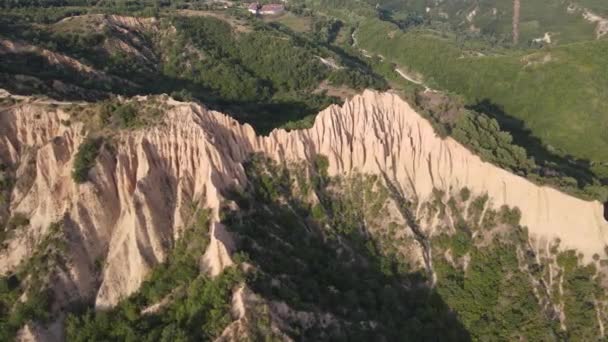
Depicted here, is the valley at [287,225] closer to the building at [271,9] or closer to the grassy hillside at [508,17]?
the building at [271,9]

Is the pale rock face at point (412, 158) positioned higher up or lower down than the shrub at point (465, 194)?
higher up

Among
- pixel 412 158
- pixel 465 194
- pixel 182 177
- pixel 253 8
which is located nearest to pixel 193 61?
pixel 412 158

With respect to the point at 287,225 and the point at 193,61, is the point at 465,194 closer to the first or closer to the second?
the point at 287,225

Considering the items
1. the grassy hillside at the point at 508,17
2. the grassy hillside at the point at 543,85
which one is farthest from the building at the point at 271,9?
the grassy hillside at the point at 543,85

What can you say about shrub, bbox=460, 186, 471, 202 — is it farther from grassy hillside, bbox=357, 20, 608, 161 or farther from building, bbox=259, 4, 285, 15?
A: building, bbox=259, 4, 285, 15

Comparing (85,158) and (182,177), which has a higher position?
(85,158)

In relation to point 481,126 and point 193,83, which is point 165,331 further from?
point 193,83
